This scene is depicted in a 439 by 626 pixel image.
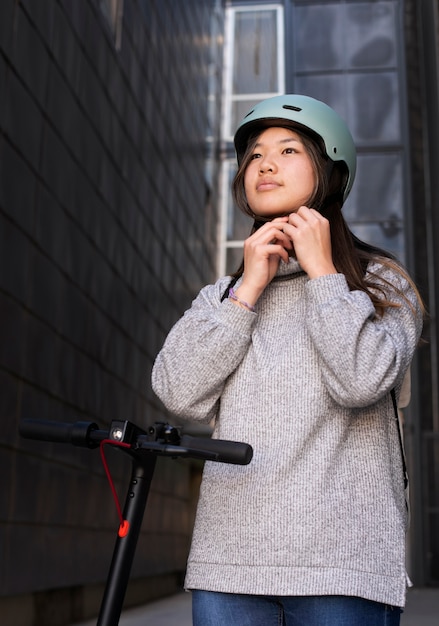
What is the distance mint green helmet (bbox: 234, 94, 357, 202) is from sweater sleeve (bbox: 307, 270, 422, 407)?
35 centimetres

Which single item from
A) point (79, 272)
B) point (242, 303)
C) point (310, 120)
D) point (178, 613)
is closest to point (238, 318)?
point (242, 303)

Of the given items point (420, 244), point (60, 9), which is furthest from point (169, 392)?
point (420, 244)

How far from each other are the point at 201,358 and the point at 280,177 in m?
0.42

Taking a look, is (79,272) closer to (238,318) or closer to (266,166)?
(266,166)

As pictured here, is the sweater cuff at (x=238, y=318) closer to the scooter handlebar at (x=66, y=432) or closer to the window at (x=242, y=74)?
the scooter handlebar at (x=66, y=432)

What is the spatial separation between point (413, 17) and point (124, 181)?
9.27m

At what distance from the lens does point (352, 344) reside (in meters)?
1.41

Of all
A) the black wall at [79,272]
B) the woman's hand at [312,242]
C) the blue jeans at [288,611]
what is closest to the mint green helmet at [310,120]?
the woman's hand at [312,242]

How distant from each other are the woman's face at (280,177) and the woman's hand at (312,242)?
101mm

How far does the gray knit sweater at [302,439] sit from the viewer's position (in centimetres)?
138

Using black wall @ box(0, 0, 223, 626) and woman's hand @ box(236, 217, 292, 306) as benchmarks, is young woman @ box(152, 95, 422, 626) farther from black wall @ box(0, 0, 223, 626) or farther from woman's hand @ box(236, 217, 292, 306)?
black wall @ box(0, 0, 223, 626)

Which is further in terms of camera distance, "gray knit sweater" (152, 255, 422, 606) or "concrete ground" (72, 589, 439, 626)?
"concrete ground" (72, 589, 439, 626)

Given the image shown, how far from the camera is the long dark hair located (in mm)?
1604

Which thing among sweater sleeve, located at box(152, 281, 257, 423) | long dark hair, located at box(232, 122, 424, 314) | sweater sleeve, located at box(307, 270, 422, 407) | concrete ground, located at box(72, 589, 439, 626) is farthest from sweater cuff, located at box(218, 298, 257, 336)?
concrete ground, located at box(72, 589, 439, 626)
